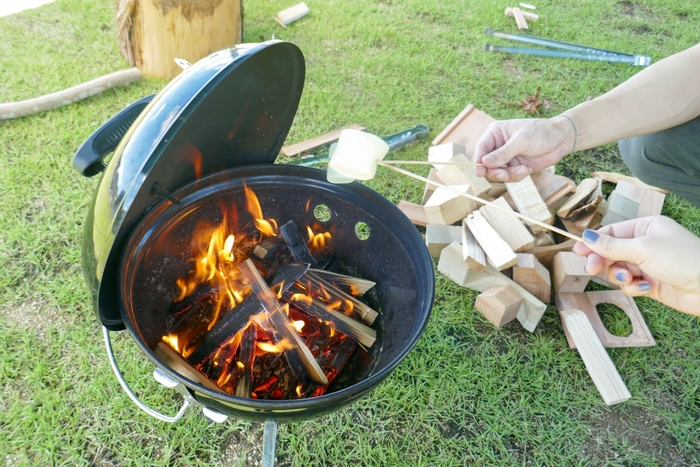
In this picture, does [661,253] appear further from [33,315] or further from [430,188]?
[33,315]

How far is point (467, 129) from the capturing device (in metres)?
3.15

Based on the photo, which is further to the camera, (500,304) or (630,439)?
(500,304)

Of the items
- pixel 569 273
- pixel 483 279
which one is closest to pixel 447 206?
pixel 483 279

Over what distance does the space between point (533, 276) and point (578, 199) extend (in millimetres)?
530

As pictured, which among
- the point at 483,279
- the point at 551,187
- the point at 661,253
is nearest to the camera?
the point at 661,253

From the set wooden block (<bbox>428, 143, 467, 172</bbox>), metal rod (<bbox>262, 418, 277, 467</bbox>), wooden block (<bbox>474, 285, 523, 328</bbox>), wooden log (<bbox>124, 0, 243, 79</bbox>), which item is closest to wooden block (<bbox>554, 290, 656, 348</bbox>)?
wooden block (<bbox>474, 285, 523, 328</bbox>)

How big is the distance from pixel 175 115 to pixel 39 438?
1.48 metres

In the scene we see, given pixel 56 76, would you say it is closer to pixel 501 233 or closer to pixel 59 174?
pixel 59 174

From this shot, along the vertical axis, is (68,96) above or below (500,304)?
above

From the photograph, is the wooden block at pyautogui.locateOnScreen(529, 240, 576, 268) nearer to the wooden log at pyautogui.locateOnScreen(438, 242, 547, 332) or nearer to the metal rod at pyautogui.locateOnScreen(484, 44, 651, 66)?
the wooden log at pyautogui.locateOnScreen(438, 242, 547, 332)

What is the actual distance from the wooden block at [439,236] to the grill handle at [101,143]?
1.54 metres

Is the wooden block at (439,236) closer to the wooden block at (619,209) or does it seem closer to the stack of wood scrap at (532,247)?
the stack of wood scrap at (532,247)

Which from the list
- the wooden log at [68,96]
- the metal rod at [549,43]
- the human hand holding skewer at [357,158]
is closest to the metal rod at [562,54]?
the metal rod at [549,43]

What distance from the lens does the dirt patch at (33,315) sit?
2.23 metres
